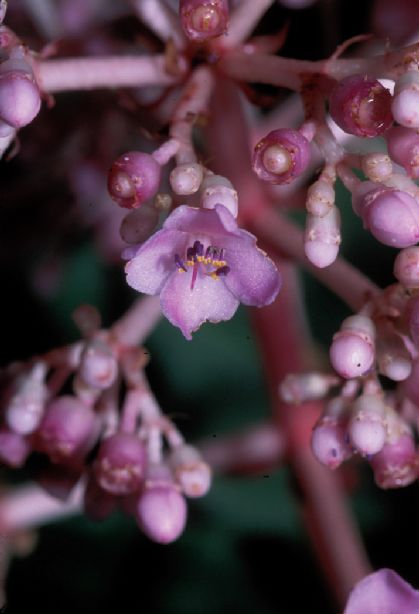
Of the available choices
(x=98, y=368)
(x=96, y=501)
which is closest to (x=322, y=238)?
(x=98, y=368)

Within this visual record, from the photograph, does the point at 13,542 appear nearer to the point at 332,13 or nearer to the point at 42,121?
the point at 42,121

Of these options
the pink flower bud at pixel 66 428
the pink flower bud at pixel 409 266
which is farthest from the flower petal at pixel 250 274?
the pink flower bud at pixel 66 428

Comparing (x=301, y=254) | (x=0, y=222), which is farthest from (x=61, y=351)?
(x=0, y=222)

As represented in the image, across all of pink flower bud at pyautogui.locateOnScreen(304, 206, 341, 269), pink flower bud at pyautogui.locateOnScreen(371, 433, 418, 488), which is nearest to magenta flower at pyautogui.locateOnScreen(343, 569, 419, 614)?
pink flower bud at pyautogui.locateOnScreen(371, 433, 418, 488)

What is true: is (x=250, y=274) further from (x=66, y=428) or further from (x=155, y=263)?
(x=66, y=428)

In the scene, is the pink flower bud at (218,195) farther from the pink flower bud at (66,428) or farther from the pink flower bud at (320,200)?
the pink flower bud at (66,428)

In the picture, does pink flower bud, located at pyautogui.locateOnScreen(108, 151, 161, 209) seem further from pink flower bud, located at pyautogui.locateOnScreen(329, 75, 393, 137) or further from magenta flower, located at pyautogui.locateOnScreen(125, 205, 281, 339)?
pink flower bud, located at pyautogui.locateOnScreen(329, 75, 393, 137)
